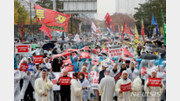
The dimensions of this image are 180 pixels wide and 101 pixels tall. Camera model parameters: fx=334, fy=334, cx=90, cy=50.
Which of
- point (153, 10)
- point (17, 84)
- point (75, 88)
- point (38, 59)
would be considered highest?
point (153, 10)

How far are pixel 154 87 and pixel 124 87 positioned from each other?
92 centimetres

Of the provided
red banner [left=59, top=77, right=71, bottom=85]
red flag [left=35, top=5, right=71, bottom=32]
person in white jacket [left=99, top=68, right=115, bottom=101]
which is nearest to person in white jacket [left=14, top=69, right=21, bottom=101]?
red banner [left=59, top=77, right=71, bottom=85]

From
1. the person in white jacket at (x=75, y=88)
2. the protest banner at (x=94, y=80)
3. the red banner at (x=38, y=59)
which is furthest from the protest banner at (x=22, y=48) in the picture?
the person in white jacket at (x=75, y=88)

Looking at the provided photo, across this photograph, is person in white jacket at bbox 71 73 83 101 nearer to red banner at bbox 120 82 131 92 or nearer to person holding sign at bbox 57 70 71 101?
person holding sign at bbox 57 70 71 101

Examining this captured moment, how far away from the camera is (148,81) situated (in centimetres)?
955

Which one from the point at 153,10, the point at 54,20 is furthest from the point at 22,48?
the point at 153,10

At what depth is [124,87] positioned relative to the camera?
30.5 feet

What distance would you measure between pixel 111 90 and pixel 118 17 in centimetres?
13578

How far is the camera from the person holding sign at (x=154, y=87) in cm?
938

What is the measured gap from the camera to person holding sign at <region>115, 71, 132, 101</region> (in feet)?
30.5

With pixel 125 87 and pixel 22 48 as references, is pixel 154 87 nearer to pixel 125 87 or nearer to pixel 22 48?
pixel 125 87

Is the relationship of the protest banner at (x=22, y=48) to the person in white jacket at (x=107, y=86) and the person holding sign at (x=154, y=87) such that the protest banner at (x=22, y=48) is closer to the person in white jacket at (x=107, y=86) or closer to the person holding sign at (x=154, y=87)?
the person in white jacket at (x=107, y=86)

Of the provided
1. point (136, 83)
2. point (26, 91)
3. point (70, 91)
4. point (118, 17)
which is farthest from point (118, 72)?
point (118, 17)

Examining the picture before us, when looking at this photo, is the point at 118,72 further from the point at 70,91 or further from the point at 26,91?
the point at 26,91
